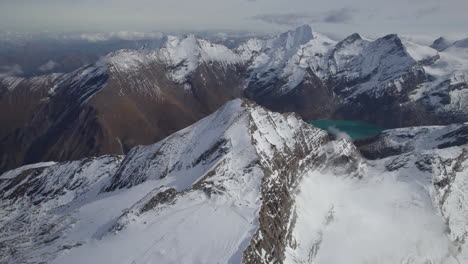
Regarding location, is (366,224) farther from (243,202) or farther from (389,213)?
(243,202)

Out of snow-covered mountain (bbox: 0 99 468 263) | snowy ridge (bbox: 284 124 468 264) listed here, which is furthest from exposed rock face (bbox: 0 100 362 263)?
snowy ridge (bbox: 284 124 468 264)

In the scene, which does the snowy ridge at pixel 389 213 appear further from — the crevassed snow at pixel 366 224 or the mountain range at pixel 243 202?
the mountain range at pixel 243 202

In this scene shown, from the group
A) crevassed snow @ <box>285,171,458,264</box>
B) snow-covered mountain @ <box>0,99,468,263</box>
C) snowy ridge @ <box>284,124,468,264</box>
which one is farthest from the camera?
snowy ridge @ <box>284,124,468,264</box>

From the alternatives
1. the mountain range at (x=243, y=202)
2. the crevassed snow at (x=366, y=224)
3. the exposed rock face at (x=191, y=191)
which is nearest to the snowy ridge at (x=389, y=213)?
the crevassed snow at (x=366, y=224)

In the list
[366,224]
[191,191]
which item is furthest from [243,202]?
[366,224]

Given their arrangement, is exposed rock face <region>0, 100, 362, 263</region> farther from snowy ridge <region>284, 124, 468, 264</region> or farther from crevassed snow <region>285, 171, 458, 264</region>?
snowy ridge <region>284, 124, 468, 264</region>

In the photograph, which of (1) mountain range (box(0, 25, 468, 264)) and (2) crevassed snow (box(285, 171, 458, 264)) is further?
(2) crevassed snow (box(285, 171, 458, 264))

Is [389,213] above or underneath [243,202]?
underneath

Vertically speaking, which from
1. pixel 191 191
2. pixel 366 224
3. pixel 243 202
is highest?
pixel 191 191
